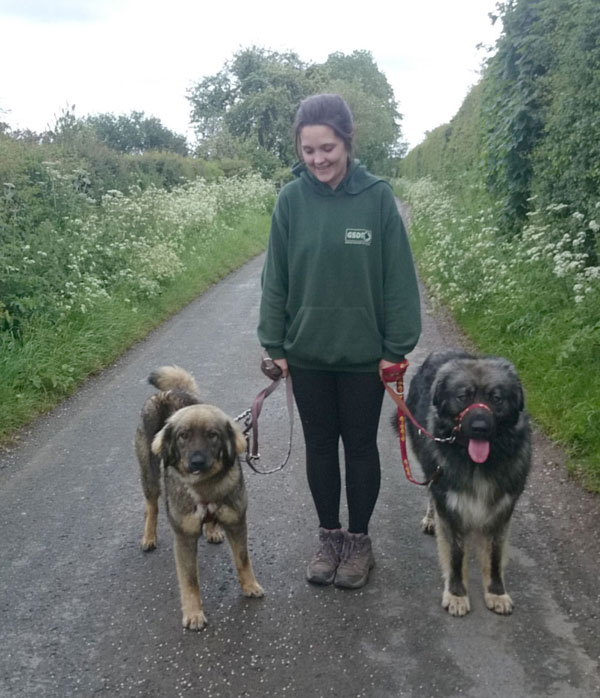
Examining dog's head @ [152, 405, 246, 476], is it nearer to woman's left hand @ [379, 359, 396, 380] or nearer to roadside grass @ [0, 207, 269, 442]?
woman's left hand @ [379, 359, 396, 380]

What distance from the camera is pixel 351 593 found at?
139 inches

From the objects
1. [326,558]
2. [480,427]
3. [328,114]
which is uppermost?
[328,114]

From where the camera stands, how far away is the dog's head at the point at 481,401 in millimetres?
3096

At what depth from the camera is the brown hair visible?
3.14m

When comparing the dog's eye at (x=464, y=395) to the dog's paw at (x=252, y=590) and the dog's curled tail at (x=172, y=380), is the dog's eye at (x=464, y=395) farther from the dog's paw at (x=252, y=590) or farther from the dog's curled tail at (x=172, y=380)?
the dog's curled tail at (x=172, y=380)

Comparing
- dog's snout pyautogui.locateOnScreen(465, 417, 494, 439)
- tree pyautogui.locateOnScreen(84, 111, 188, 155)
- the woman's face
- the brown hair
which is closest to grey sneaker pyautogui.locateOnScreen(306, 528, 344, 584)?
dog's snout pyautogui.locateOnScreen(465, 417, 494, 439)

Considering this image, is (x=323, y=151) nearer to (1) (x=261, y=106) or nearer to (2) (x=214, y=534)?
(2) (x=214, y=534)

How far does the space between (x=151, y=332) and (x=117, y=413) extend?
3270mm

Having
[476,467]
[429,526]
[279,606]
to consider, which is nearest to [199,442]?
[279,606]

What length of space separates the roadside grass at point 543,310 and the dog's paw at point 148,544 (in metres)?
2.87

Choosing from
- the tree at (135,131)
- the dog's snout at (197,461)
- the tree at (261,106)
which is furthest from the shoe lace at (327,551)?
the tree at (135,131)

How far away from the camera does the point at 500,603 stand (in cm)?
332

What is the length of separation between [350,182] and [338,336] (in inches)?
29.8

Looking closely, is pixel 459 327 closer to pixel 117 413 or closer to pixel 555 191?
pixel 555 191
